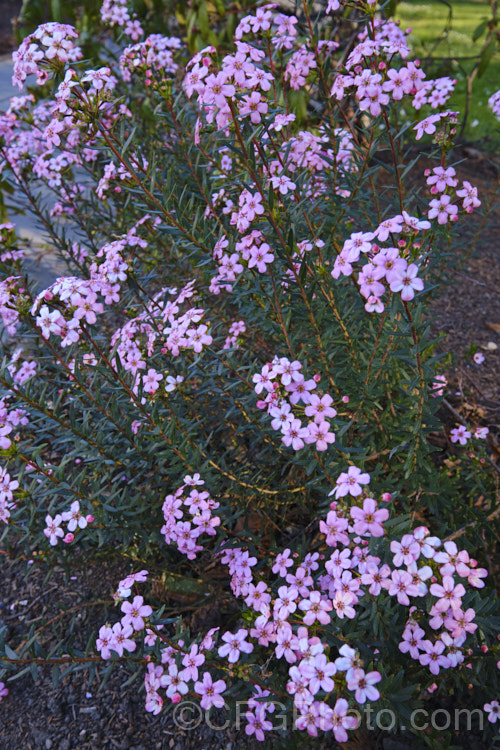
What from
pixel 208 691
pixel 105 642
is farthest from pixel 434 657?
pixel 105 642

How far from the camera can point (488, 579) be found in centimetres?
246

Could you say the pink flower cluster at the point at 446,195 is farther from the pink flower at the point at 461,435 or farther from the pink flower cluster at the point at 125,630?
→ the pink flower cluster at the point at 125,630

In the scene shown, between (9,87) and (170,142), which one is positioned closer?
(170,142)

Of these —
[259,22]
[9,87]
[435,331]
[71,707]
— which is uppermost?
[259,22]

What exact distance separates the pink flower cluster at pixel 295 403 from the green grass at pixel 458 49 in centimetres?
356

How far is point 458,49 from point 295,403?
11052mm

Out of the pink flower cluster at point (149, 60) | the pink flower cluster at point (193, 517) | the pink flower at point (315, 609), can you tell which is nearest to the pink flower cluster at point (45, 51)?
the pink flower cluster at point (149, 60)

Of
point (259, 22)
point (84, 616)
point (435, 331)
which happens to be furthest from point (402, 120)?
point (84, 616)

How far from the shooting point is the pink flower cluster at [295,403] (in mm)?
1856

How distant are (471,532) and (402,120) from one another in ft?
20.7

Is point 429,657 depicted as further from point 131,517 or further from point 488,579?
point 131,517

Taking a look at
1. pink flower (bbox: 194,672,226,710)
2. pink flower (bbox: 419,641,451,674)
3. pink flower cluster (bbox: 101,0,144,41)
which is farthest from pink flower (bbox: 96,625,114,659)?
pink flower cluster (bbox: 101,0,144,41)

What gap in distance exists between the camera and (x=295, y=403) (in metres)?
1.91

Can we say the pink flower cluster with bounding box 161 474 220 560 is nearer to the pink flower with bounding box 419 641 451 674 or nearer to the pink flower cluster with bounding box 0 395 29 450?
the pink flower cluster with bounding box 0 395 29 450
